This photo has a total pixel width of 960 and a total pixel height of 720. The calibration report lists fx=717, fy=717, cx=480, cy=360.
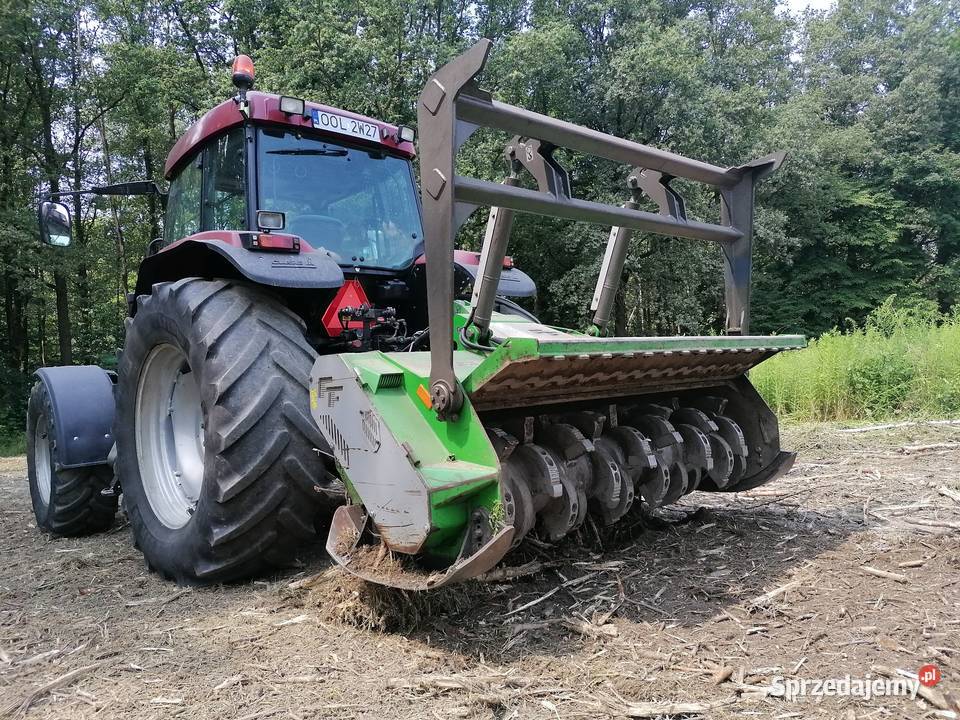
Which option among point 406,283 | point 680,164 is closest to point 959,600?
point 680,164

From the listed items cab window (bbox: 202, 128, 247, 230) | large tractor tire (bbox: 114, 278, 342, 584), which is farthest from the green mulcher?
cab window (bbox: 202, 128, 247, 230)

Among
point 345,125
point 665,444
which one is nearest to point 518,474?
point 665,444

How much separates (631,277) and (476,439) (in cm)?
1564

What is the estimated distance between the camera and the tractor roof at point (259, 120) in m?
3.50

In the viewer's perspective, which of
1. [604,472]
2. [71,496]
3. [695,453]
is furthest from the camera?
[71,496]

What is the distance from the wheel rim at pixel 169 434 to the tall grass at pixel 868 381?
21.9 ft

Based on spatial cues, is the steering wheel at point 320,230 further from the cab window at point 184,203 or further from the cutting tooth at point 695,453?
the cutting tooth at point 695,453

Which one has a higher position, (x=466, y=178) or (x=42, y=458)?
(x=466, y=178)

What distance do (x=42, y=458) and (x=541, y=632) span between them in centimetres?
378

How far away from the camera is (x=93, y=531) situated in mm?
4406

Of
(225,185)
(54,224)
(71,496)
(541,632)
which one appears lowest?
Result: (541,632)

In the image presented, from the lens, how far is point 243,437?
274cm

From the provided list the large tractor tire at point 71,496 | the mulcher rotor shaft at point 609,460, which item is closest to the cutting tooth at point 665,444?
the mulcher rotor shaft at point 609,460

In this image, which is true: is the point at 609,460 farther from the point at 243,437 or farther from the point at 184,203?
the point at 184,203
